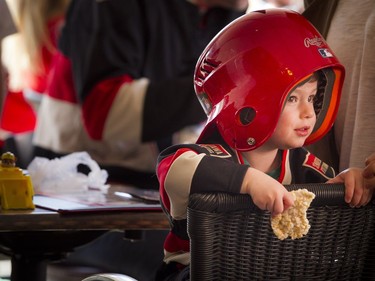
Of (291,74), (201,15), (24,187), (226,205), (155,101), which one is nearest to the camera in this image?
(226,205)

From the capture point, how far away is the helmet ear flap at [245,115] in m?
1.63

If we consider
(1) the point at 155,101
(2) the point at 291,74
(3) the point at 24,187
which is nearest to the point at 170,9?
(1) the point at 155,101

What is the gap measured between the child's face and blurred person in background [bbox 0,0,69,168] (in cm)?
247

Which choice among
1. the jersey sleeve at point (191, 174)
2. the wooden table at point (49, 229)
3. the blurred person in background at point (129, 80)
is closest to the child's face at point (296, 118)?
the jersey sleeve at point (191, 174)

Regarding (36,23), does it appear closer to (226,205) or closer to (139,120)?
(139,120)

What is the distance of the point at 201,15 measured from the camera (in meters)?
3.76

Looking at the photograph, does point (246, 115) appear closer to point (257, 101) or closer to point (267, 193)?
point (257, 101)

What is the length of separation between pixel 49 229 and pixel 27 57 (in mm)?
2323

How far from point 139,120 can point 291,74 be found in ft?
6.47

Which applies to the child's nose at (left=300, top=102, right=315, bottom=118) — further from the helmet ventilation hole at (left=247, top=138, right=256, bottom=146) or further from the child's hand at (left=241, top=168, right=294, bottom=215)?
the child's hand at (left=241, top=168, right=294, bottom=215)

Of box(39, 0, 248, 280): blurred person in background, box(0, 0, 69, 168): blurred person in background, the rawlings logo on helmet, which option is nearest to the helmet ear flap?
the rawlings logo on helmet

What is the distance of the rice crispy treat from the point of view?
4.73 ft

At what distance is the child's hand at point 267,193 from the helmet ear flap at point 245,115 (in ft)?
0.68

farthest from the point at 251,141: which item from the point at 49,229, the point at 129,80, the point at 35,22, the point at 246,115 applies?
the point at 35,22
